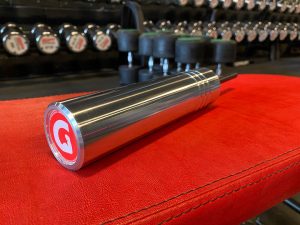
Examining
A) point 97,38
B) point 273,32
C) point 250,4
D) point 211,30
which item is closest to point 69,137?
point 97,38

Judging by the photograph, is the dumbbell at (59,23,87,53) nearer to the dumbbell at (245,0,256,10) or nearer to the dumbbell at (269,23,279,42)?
A: the dumbbell at (245,0,256,10)

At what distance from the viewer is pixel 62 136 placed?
0.32 m

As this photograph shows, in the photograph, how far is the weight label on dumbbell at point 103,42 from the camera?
4.53 feet

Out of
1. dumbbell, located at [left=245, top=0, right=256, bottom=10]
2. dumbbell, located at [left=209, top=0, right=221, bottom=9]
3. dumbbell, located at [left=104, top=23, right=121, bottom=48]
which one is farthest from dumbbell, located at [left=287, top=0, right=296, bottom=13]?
dumbbell, located at [left=104, top=23, right=121, bottom=48]

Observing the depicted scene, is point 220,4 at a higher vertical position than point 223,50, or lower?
higher

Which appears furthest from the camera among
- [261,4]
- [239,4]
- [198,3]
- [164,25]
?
[261,4]

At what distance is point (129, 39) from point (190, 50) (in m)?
0.27

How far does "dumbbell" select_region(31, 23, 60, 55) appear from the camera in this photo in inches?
48.8

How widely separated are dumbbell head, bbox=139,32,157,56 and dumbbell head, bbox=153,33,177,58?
3 centimetres

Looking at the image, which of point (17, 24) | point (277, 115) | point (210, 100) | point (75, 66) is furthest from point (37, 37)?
point (277, 115)

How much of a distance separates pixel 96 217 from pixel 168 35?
25.1 inches

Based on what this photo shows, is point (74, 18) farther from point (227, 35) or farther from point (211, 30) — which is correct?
point (227, 35)

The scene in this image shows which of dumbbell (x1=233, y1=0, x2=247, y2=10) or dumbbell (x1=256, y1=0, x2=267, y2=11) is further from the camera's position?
dumbbell (x1=256, y1=0, x2=267, y2=11)

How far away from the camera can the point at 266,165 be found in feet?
1.14
